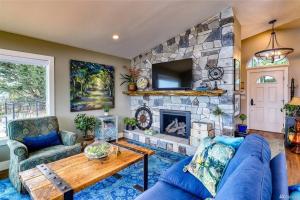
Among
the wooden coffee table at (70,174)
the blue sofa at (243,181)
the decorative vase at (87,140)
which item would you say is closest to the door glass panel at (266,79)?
the blue sofa at (243,181)

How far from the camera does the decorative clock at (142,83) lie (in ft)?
15.0

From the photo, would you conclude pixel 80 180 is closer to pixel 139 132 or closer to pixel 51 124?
pixel 51 124

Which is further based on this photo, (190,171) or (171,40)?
(171,40)

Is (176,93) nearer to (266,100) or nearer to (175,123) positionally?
(175,123)

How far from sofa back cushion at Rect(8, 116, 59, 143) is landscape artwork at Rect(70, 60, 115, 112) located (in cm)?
74

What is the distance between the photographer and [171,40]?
418cm

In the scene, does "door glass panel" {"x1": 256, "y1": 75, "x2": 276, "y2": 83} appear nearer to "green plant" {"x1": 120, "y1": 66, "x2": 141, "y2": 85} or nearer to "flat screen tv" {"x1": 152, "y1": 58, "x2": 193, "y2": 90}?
"flat screen tv" {"x1": 152, "y1": 58, "x2": 193, "y2": 90}

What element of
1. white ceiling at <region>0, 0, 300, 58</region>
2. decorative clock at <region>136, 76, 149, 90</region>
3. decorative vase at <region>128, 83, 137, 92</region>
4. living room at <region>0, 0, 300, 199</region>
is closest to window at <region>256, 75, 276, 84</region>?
living room at <region>0, 0, 300, 199</region>

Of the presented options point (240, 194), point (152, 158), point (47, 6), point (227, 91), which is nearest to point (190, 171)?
point (240, 194)

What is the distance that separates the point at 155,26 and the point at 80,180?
306cm

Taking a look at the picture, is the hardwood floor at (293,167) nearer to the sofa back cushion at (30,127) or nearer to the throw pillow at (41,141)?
the throw pillow at (41,141)

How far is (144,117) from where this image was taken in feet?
15.5

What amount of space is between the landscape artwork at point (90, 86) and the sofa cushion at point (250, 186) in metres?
3.55

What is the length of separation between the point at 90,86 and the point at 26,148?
6.56 feet
